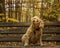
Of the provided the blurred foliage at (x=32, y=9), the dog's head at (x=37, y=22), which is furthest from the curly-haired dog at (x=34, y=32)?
the blurred foliage at (x=32, y=9)

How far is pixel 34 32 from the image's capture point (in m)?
6.14

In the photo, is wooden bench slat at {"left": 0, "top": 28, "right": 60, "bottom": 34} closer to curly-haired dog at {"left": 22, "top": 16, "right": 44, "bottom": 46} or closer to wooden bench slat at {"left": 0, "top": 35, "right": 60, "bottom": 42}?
wooden bench slat at {"left": 0, "top": 35, "right": 60, "bottom": 42}

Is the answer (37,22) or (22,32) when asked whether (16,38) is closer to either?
(22,32)

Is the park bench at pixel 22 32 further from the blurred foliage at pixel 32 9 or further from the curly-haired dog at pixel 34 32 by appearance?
the blurred foliage at pixel 32 9

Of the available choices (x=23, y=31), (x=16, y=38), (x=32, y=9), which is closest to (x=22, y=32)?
(x=23, y=31)

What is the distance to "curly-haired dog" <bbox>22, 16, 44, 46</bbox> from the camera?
19.5ft

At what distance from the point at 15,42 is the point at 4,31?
46 centimetres

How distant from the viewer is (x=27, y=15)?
34.2 feet

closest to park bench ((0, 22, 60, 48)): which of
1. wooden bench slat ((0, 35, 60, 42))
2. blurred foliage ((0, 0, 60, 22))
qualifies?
wooden bench slat ((0, 35, 60, 42))

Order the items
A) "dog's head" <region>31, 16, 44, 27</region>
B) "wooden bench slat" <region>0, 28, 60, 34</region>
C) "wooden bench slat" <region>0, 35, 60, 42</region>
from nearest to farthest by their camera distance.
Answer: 1. "dog's head" <region>31, 16, 44, 27</region>
2. "wooden bench slat" <region>0, 35, 60, 42</region>
3. "wooden bench slat" <region>0, 28, 60, 34</region>

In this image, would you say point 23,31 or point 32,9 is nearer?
point 23,31

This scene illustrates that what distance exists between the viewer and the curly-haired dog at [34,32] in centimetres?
593

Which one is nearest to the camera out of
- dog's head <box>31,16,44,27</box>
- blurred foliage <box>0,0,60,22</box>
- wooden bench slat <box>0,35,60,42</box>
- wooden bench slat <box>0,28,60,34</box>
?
dog's head <box>31,16,44,27</box>

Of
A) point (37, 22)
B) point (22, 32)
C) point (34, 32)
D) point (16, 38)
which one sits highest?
point (37, 22)
